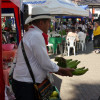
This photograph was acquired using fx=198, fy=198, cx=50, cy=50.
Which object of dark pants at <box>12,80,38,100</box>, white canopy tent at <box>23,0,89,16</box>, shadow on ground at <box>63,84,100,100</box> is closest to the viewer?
dark pants at <box>12,80,38,100</box>

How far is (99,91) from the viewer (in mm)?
5055

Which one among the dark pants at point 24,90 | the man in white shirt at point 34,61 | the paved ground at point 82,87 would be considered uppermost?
the man in white shirt at point 34,61

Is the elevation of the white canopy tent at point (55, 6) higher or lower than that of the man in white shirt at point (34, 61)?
higher

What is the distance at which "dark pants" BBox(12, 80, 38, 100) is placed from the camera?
84.4 inches

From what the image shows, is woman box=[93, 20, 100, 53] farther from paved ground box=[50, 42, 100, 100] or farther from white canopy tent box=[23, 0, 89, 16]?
paved ground box=[50, 42, 100, 100]

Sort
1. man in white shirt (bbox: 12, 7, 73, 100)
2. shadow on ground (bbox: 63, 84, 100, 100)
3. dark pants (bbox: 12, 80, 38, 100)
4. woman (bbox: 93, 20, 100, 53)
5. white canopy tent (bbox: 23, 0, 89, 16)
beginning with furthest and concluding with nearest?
woman (bbox: 93, 20, 100, 53), white canopy tent (bbox: 23, 0, 89, 16), shadow on ground (bbox: 63, 84, 100, 100), dark pants (bbox: 12, 80, 38, 100), man in white shirt (bbox: 12, 7, 73, 100)

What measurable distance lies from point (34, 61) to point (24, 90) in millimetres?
349

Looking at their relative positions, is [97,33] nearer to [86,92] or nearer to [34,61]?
[86,92]

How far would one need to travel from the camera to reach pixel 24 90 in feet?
7.11

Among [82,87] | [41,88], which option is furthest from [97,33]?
[41,88]

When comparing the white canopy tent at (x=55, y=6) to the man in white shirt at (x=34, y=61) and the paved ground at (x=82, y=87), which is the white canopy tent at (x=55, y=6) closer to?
the paved ground at (x=82, y=87)

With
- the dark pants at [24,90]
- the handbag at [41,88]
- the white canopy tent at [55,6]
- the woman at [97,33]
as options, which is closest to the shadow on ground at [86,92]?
the handbag at [41,88]

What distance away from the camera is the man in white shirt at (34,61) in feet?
6.68

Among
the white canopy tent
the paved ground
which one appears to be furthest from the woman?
the paved ground
